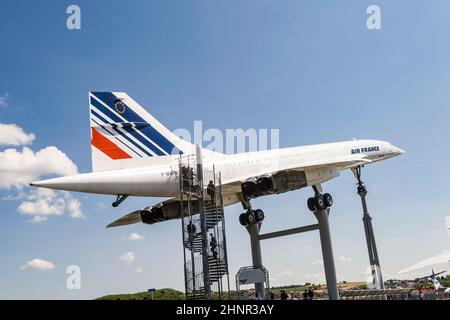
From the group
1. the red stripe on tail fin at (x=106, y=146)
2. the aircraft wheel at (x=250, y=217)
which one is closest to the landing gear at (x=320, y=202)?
the aircraft wheel at (x=250, y=217)

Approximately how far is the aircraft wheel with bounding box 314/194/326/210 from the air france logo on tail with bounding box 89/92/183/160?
27.6ft

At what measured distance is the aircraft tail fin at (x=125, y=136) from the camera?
62.7ft

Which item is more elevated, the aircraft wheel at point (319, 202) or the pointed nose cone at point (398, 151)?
the pointed nose cone at point (398, 151)

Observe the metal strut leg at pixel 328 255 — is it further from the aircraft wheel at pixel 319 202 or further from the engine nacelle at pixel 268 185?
the engine nacelle at pixel 268 185

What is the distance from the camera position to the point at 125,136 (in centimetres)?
1975

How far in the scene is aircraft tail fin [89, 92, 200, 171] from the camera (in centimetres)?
1912

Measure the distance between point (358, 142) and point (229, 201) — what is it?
346 inches

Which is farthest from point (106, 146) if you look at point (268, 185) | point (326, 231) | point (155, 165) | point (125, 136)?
point (326, 231)

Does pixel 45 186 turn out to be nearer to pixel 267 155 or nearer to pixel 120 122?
pixel 120 122

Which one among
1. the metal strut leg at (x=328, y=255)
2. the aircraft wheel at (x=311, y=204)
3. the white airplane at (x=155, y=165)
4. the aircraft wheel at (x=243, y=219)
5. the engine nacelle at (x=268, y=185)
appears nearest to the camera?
the white airplane at (x=155, y=165)

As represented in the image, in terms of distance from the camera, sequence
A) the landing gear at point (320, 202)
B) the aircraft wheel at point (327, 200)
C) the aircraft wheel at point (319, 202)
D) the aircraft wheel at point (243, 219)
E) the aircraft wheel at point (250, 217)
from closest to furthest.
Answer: the aircraft wheel at point (319, 202), the landing gear at point (320, 202), the aircraft wheel at point (327, 200), the aircraft wheel at point (250, 217), the aircraft wheel at point (243, 219)
